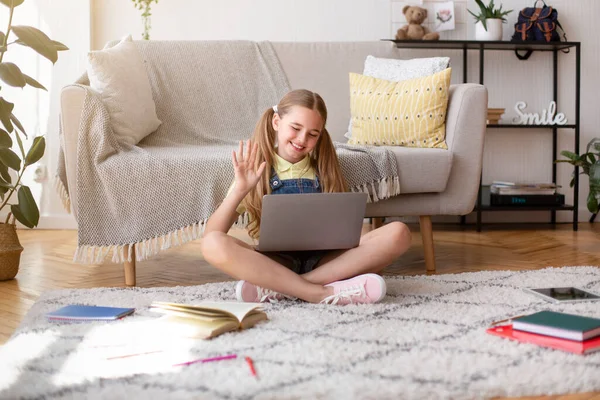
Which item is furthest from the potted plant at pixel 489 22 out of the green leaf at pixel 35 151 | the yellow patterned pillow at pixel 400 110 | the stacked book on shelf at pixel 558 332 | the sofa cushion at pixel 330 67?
the stacked book on shelf at pixel 558 332

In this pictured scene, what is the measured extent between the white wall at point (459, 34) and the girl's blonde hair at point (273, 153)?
2125 mm

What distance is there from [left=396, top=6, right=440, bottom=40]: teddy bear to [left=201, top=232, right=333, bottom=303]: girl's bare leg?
2468 millimetres

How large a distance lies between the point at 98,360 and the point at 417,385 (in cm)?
65

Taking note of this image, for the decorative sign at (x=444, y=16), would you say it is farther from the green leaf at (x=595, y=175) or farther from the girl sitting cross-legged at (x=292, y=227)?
the girl sitting cross-legged at (x=292, y=227)

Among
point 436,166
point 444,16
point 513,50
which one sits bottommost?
point 436,166

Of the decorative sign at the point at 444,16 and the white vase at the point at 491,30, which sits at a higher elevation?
the decorative sign at the point at 444,16

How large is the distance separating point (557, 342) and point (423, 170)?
1281mm

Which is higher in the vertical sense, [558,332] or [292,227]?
[292,227]

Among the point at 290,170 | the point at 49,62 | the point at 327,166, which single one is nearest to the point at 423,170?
the point at 327,166

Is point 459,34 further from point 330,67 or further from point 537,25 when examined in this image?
point 330,67

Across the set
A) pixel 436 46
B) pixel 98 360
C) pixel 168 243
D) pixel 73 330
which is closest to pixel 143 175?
pixel 168 243

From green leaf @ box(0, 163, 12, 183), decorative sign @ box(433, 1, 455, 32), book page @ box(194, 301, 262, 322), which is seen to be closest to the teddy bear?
decorative sign @ box(433, 1, 455, 32)

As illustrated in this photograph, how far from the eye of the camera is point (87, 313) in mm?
1987

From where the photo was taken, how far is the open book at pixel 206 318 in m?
1.76
